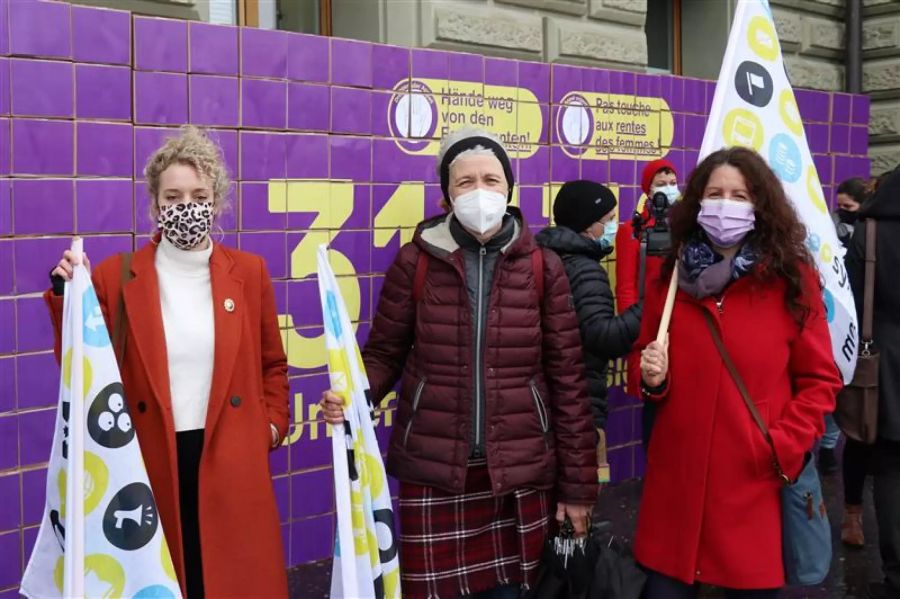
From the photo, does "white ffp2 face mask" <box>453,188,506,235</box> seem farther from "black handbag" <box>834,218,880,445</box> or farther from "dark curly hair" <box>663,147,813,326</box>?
"black handbag" <box>834,218,880,445</box>

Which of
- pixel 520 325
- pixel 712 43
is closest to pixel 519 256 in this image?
pixel 520 325

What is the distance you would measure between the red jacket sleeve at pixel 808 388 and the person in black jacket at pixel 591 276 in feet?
2.53

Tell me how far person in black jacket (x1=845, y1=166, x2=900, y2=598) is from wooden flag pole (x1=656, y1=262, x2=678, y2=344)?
1.38 m

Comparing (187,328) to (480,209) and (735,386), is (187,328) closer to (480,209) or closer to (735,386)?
(480,209)

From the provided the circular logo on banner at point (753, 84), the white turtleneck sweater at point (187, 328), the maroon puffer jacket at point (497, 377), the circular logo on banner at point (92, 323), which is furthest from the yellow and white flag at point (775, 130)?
the circular logo on banner at point (92, 323)

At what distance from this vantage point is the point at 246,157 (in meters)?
4.72

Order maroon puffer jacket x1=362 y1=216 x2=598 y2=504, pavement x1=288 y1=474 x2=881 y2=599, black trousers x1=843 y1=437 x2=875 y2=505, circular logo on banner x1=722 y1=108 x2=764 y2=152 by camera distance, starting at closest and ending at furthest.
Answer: maroon puffer jacket x1=362 y1=216 x2=598 y2=504 < circular logo on banner x1=722 y1=108 x2=764 y2=152 < pavement x1=288 y1=474 x2=881 y2=599 < black trousers x1=843 y1=437 x2=875 y2=505

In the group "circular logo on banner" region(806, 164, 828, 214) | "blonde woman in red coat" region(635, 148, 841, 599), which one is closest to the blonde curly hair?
"blonde woman in red coat" region(635, 148, 841, 599)

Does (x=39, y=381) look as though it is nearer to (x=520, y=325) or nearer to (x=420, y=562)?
(x=420, y=562)

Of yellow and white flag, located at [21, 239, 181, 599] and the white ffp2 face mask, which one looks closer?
yellow and white flag, located at [21, 239, 181, 599]

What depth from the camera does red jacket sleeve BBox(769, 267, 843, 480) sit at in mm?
3223

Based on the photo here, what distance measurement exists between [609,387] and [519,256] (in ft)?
10.1

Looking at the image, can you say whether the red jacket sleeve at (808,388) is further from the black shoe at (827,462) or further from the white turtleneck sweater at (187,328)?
the black shoe at (827,462)

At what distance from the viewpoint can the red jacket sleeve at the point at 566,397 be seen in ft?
11.7
